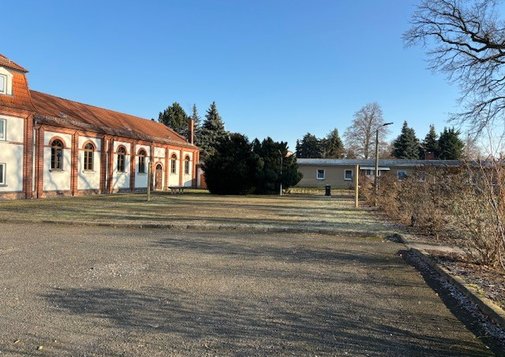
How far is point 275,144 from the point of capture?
4275 cm

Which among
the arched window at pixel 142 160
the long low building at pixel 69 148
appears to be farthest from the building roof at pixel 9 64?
the arched window at pixel 142 160

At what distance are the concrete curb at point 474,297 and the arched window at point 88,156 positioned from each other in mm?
31159

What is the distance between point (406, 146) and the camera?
85.2 metres

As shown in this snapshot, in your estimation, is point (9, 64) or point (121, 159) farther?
point (121, 159)

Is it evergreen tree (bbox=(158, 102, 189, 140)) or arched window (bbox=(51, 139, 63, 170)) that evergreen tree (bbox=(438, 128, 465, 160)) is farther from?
arched window (bbox=(51, 139, 63, 170))

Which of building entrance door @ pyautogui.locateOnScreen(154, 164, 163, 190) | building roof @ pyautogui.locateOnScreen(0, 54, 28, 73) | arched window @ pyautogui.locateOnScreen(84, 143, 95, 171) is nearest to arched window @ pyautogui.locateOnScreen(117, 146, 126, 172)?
arched window @ pyautogui.locateOnScreen(84, 143, 95, 171)

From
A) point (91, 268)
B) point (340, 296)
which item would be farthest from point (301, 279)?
point (91, 268)

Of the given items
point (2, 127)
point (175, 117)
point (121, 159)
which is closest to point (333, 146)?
point (175, 117)

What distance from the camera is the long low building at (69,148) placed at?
2853 cm

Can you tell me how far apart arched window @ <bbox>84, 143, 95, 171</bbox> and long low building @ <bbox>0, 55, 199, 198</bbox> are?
0.08m

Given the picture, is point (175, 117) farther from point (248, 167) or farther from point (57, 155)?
point (57, 155)

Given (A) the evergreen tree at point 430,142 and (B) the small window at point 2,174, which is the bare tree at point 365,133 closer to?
(A) the evergreen tree at point 430,142

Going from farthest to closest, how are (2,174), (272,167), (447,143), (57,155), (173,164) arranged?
(447,143) → (173,164) → (272,167) → (57,155) → (2,174)

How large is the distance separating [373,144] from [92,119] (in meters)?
52.3
